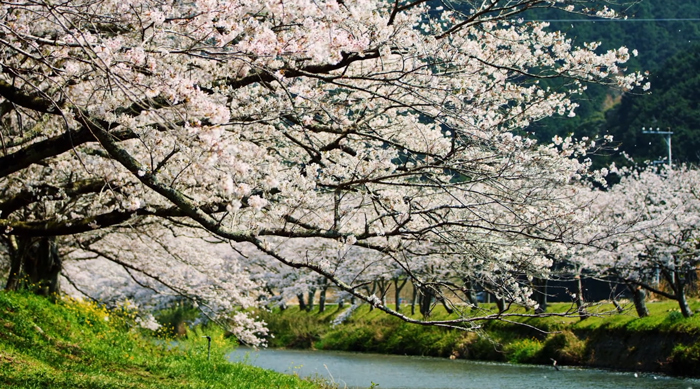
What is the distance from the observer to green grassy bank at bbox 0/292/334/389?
8.91m

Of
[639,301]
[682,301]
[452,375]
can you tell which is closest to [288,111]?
[452,375]

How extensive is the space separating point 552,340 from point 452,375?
17.6 feet

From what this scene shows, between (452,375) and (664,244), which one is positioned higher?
(664,244)

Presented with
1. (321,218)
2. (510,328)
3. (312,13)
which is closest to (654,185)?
(510,328)

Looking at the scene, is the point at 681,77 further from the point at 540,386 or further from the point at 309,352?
the point at 540,386

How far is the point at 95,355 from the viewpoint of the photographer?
1148 centimetres

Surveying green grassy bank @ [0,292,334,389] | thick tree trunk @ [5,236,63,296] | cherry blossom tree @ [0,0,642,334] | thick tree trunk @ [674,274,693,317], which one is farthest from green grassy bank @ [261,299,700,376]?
thick tree trunk @ [5,236,63,296]

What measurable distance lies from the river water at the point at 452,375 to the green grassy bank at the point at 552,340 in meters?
0.93

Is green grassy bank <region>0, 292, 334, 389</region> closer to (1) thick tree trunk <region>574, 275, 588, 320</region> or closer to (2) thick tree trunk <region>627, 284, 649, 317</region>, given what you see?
(1) thick tree trunk <region>574, 275, 588, 320</region>

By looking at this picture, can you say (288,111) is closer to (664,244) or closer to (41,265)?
(41,265)

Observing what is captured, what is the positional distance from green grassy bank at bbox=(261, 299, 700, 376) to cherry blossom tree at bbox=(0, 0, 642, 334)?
5.07 metres

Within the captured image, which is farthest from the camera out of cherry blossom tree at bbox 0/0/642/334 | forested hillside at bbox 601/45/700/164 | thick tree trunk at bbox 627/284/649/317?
forested hillside at bbox 601/45/700/164

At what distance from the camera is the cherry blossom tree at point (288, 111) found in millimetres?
6281

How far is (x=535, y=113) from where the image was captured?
990 centimetres
